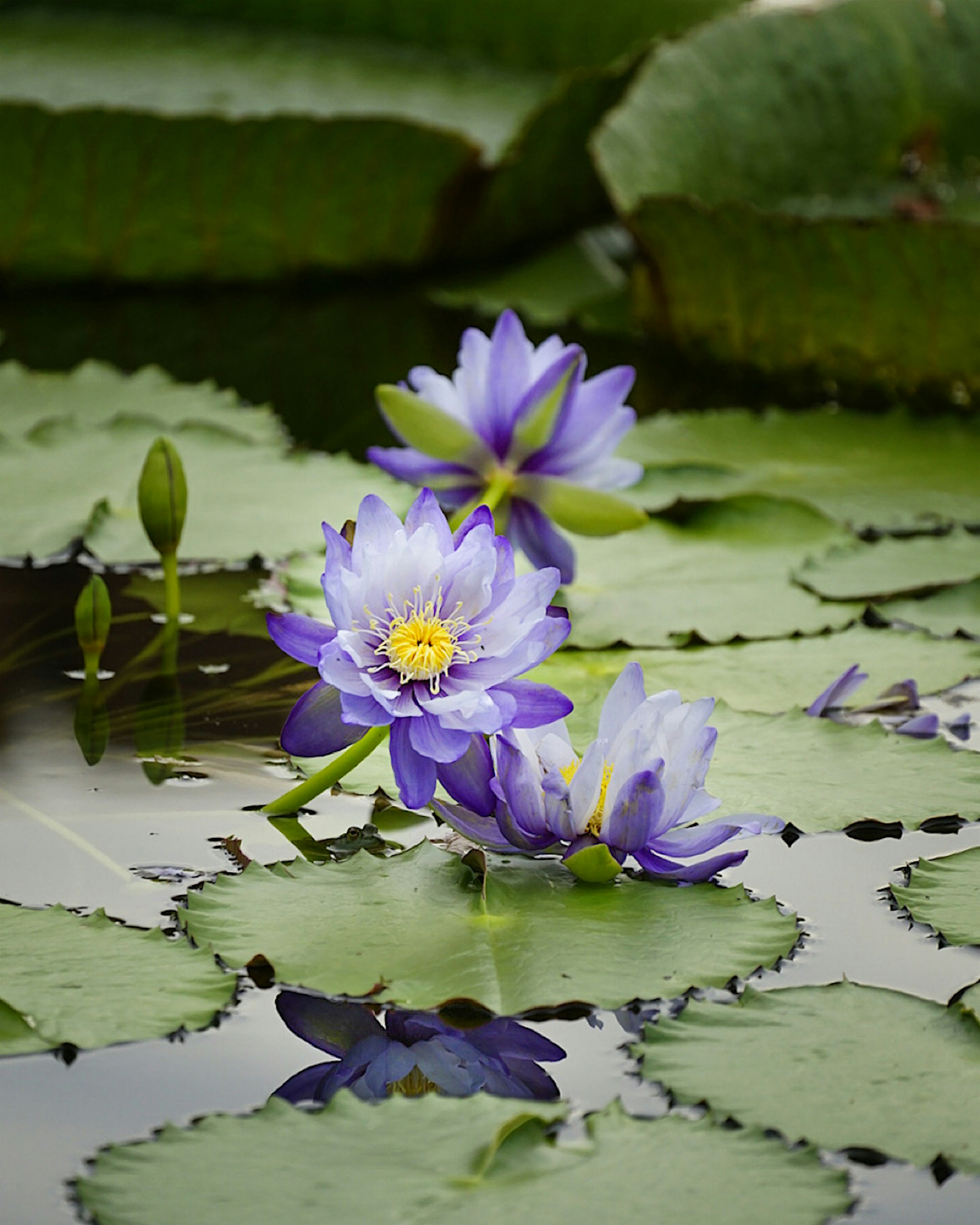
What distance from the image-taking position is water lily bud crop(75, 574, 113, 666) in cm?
112

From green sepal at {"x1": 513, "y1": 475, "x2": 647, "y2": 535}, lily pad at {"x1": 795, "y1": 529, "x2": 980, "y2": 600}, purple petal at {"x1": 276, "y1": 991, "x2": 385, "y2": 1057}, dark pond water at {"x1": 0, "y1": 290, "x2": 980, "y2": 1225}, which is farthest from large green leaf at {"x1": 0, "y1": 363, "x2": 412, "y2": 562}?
purple petal at {"x1": 276, "y1": 991, "x2": 385, "y2": 1057}

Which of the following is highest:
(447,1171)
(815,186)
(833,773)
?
(815,186)

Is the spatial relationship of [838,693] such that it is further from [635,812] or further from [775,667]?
[635,812]

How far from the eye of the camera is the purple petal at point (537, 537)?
1.22 metres

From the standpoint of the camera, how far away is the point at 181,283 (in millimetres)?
2674

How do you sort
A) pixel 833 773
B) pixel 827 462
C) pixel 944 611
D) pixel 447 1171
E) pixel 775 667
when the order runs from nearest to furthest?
1. pixel 447 1171
2. pixel 833 773
3. pixel 775 667
4. pixel 944 611
5. pixel 827 462

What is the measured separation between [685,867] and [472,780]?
14 cm

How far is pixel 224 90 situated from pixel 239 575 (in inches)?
63.6

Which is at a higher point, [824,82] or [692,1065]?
[824,82]

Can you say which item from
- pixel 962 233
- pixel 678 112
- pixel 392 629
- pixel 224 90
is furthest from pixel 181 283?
pixel 392 629

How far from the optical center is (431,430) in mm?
1175

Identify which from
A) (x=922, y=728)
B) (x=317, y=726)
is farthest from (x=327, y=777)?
(x=922, y=728)

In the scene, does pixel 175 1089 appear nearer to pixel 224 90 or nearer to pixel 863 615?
pixel 863 615

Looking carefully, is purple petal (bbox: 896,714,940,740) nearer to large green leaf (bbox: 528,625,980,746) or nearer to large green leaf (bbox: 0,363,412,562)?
large green leaf (bbox: 528,625,980,746)
